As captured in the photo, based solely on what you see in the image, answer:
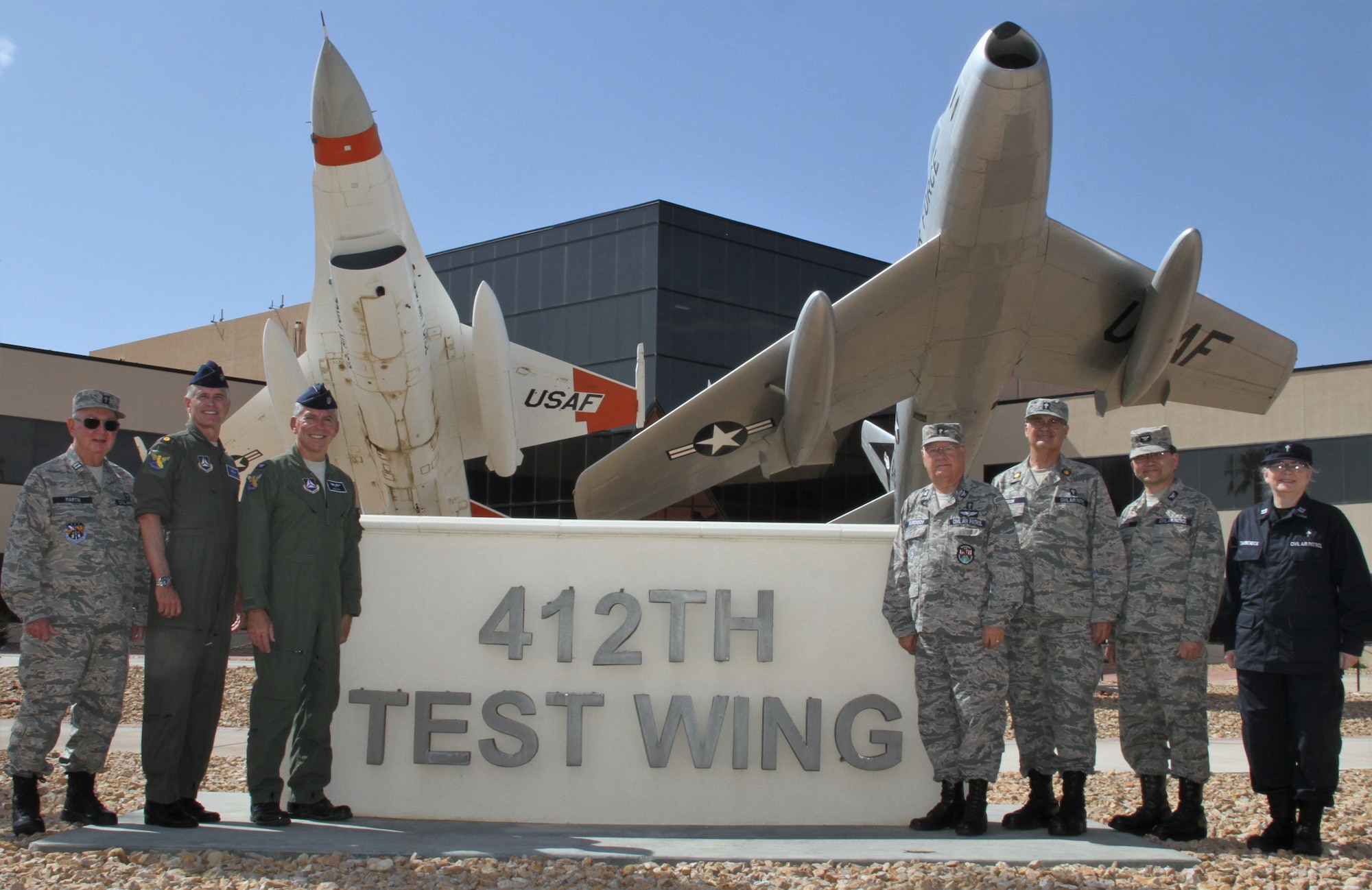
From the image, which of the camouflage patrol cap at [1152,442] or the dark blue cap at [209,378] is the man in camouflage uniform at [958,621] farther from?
the dark blue cap at [209,378]

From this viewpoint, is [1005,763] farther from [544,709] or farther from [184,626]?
[184,626]

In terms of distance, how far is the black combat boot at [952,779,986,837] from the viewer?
4086 mm

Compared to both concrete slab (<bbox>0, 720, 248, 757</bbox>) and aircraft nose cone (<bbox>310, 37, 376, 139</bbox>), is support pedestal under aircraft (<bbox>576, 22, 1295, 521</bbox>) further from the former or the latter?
aircraft nose cone (<bbox>310, 37, 376, 139</bbox>)

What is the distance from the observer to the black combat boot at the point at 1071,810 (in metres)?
4.14

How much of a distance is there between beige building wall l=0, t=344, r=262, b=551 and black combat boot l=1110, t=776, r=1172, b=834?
21.8 m

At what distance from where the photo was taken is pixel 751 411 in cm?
1042

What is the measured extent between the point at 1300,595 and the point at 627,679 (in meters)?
2.98

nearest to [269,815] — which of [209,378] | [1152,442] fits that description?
[209,378]

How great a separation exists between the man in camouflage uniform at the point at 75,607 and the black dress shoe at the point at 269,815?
65 cm

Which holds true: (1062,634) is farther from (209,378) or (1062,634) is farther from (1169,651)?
(209,378)


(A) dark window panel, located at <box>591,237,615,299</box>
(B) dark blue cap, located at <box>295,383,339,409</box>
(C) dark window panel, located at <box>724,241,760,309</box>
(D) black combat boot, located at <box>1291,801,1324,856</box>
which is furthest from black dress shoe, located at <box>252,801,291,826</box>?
(C) dark window panel, located at <box>724,241,760,309</box>

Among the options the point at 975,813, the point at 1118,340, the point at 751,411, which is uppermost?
the point at 1118,340

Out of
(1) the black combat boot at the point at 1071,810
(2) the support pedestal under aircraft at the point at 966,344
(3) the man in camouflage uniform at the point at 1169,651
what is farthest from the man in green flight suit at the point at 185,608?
(2) the support pedestal under aircraft at the point at 966,344

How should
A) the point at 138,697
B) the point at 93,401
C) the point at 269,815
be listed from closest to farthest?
the point at 269,815
the point at 93,401
the point at 138,697
